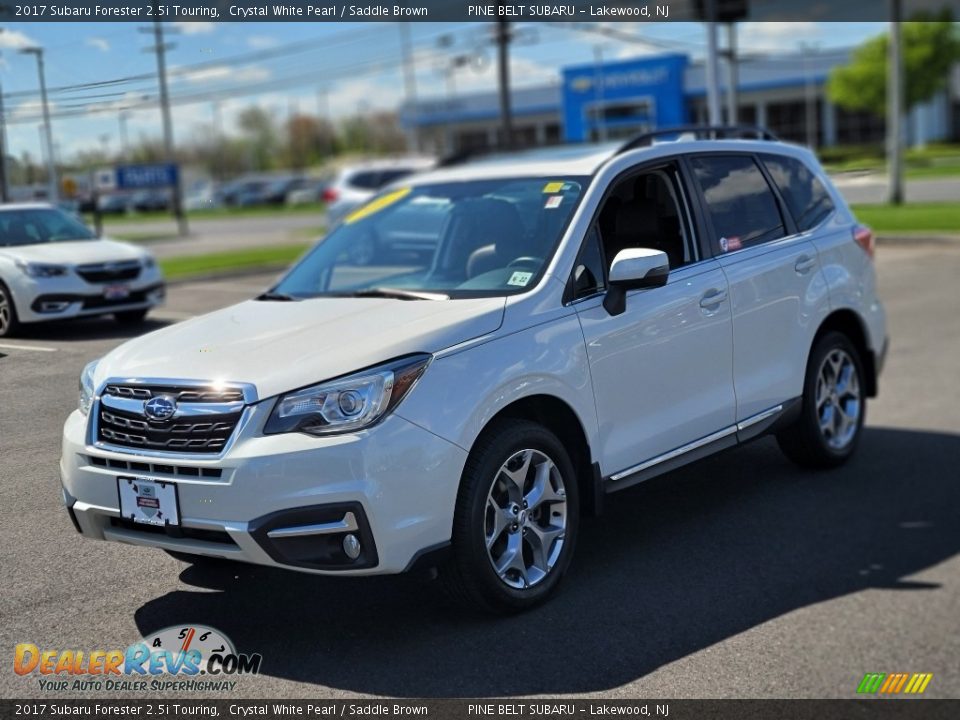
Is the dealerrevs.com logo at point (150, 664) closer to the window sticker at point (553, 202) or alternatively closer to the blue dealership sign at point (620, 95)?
the window sticker at point (553, 202)

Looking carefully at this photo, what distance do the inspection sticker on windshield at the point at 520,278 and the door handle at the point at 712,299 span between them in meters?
1.00

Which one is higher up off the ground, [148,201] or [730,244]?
[730,244]

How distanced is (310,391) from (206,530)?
1.91 ft

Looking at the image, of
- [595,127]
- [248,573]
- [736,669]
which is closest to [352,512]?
[248,573]

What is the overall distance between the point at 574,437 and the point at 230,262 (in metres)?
15.7

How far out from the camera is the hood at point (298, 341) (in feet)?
12.8

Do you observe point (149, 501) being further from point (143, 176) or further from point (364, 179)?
point (364, 179)

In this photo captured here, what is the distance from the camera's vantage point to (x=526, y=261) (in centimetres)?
491

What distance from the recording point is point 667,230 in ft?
18.1

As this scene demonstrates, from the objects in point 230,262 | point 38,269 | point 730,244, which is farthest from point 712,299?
point 230,262

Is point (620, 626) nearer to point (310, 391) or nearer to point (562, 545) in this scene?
point (562, 545)

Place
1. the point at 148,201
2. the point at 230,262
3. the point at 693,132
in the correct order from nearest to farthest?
the point at 693,132 → the point at 230,262 → the point at 148,201

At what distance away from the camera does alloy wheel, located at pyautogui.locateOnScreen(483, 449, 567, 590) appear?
170 inches

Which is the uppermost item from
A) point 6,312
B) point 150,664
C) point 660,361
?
point 6,312
